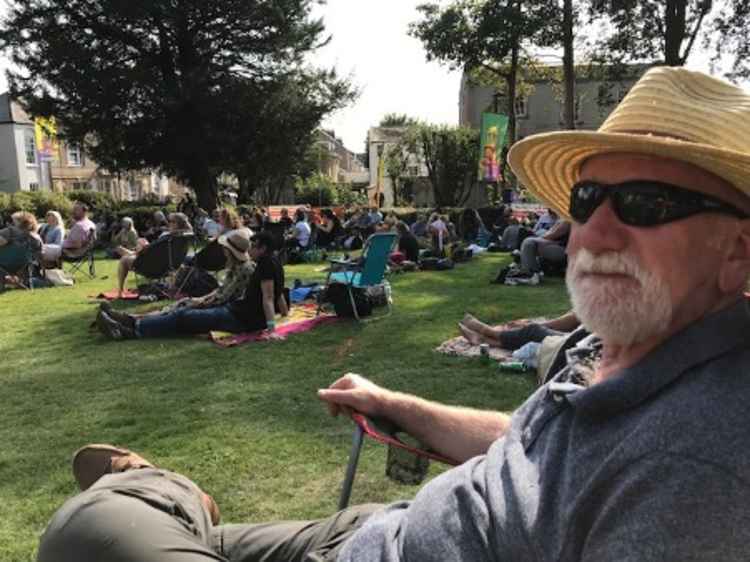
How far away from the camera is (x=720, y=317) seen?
4.34ft

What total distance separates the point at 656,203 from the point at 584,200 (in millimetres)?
189

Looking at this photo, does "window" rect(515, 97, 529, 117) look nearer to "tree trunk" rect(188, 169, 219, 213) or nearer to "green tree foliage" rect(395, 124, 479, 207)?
"green tree foliage" rect(395, 124, 479, 207)

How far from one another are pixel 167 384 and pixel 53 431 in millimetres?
1119

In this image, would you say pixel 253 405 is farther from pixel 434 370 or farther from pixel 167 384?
pixel 434 370

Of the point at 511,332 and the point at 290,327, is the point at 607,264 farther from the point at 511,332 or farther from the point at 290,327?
the point at 290,327

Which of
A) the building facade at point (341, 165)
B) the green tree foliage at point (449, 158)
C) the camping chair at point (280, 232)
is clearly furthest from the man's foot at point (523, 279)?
the building facade at point (341, 165)

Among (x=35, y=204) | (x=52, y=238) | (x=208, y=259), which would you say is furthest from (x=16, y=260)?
(x=35, y=204)

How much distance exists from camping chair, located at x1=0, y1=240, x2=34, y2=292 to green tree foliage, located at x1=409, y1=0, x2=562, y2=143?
1786 cm

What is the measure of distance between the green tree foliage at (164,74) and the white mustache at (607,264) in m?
25.1

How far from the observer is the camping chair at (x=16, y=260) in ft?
35.8

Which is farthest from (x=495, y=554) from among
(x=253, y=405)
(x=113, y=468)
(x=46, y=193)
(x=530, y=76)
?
(x=530, y=76)

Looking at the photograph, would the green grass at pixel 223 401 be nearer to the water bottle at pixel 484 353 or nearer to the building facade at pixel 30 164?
the water bottle at pixel 484 353

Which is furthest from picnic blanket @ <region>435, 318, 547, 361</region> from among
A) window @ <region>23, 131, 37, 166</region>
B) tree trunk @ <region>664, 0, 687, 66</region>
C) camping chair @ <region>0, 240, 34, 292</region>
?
window @ <region>23, 131, 37, 166</region>

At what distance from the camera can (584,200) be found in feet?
5.14
